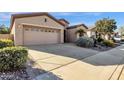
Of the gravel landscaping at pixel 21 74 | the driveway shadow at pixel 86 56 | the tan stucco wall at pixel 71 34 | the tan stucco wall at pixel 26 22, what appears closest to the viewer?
the gravel landscaping at pixel 21 74

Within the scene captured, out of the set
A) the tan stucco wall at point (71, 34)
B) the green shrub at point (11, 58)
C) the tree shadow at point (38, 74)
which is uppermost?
the tan stucco wall at point (71, 34)

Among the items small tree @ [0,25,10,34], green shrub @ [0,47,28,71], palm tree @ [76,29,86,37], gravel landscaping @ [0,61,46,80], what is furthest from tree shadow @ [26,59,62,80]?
palm tree @ [76,29,86,37]

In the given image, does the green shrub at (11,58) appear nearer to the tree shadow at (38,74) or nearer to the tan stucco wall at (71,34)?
the tree shadow at (38,74)

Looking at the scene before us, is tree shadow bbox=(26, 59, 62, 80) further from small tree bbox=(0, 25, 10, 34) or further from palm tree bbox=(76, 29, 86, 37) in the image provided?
palm tree bbox=(76, 29, 86, 37)

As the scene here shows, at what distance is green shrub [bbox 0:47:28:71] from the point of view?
5855 millimetres

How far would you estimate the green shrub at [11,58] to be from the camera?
5.86 m

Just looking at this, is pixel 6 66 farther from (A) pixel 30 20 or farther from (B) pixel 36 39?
(A) pixel 30 20

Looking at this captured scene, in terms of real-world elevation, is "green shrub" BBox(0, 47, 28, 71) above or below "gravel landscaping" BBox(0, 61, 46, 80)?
above

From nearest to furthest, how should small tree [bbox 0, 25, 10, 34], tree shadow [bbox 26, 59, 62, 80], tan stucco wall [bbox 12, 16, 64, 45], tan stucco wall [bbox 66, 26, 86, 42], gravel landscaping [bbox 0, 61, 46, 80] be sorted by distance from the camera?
gravel landscaping [bbox 0, 61, 46, 80] → tree shadow [bbox 26, 59, 62, 80] → tan stucco wall [bbox 12, 16, 64, 45] → small tree [bbox 0, 25, 10, 34] → tan stucco wall [bbox 66, 26, 86, 42]

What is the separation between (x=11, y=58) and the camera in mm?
5922

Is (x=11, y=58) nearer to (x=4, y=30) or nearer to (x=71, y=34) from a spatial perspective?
(x=4, y=30)

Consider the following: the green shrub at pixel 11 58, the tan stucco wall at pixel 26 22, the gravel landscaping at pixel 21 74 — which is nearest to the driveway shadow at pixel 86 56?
the tan stucco wall at pixel 26 22
